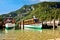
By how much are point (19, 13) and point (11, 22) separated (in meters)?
1.20

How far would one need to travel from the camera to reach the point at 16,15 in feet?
71.4

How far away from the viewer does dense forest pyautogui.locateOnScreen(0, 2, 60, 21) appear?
21.8 m

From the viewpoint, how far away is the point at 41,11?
74.8ft

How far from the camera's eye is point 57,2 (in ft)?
74.1

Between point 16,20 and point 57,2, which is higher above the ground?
point 57,2

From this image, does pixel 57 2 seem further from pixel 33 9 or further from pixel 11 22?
pixel 11 22

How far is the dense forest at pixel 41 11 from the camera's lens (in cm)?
2183

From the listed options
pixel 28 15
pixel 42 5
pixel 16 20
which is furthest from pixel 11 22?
pixel 42 5

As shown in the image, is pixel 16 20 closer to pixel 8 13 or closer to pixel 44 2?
pixel 8 13

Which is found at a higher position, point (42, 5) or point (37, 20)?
point (42, 5)

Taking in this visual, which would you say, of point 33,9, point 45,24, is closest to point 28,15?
point 33,9

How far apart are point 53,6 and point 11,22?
4867 millimetres

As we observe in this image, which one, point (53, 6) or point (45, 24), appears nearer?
point (45, 24)

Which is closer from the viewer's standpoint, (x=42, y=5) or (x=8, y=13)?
(x=8, y=13)
